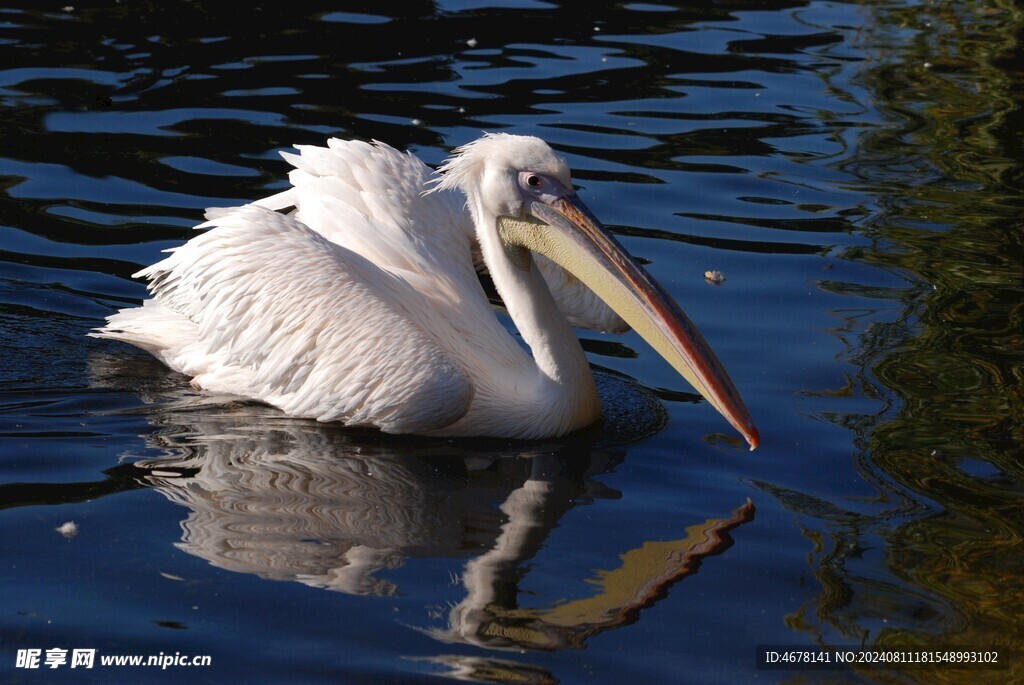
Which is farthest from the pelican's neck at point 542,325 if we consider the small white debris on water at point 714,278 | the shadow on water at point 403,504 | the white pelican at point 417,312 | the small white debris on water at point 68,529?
the small white debris on water at point 68,529

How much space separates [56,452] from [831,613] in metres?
2.58

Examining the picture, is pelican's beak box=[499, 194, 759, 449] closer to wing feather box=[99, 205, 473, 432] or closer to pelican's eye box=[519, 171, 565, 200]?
pelican's eye box=[519, 171, 565, 200]

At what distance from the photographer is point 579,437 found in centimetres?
523

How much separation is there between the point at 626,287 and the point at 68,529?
6.57 feet

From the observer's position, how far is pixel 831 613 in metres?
4.01

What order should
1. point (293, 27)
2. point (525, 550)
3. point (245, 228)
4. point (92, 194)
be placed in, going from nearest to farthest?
1. point (525, 550)
2. point (245, 228)
3. point (92, 194)
4. point (293, 27)

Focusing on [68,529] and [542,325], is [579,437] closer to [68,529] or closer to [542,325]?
[542,325]

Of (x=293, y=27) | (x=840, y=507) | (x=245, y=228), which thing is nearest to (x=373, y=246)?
(x=245, y=228)

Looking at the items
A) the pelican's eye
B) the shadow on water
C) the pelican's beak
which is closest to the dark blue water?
the shadow on water

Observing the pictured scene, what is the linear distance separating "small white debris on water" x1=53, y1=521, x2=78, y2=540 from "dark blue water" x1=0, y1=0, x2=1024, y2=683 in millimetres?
21

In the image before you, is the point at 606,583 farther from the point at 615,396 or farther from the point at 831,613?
the point at 615,396

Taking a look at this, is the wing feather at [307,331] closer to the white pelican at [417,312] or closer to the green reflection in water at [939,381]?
the white pelican at [417,312]

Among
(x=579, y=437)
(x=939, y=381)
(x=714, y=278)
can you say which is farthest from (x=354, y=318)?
(x=939, y=381)

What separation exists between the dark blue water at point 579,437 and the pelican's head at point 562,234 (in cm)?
44
